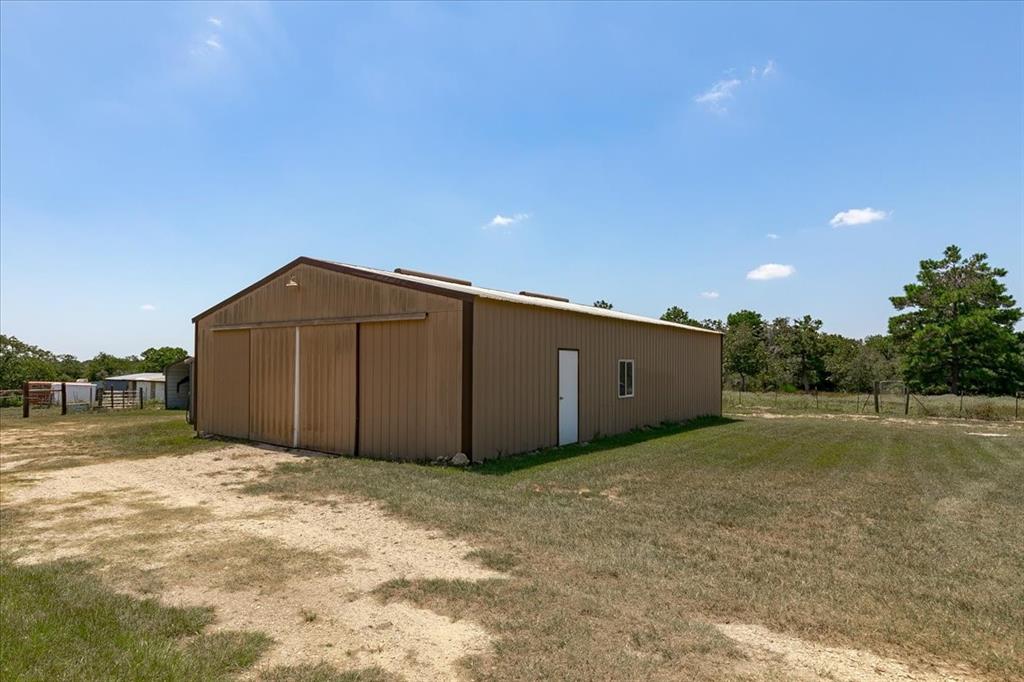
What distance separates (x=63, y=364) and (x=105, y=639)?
71.2m

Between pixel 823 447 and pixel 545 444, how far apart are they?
5961mm

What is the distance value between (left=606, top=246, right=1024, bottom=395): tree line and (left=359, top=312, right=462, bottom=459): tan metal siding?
29.5 metres

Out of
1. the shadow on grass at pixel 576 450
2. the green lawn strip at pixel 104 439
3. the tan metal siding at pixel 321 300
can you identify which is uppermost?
the tan metal siding at pixel 321 300

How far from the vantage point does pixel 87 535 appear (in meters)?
6.07

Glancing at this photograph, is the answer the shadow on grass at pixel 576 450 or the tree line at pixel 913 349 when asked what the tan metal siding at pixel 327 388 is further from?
the tree line at pixel 913 349

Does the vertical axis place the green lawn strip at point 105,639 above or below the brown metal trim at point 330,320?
below

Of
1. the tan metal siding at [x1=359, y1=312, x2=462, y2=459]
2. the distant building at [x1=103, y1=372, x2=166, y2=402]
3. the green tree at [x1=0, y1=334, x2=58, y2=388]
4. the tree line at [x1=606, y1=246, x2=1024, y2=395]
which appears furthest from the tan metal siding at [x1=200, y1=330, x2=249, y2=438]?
the green tree at [x1=0, y1=334, x2=58, y2=388]

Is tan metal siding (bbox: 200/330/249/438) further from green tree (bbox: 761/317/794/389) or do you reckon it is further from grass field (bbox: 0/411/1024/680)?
green tree (bbox: 761/317/794/389)

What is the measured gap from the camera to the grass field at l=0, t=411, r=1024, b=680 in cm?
337

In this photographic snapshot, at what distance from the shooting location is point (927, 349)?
35.1 meters

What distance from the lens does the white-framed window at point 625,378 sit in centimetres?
1479

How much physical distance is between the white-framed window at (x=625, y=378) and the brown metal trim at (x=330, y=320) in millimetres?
6245

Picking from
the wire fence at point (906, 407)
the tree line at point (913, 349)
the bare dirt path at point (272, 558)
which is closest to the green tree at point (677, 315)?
the tree line at point (913, 349)

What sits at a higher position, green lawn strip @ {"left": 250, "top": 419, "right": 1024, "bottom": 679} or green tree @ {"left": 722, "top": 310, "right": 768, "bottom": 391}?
green tree @ {"left": 722, "top": 310, "right": 768, "bottom": 391}
